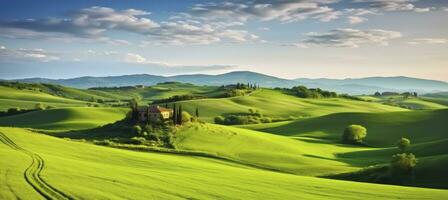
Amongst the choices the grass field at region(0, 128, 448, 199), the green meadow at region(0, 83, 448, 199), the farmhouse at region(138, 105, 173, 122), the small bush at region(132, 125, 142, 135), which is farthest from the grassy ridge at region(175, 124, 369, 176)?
the grass field at region(0, 128, 448, 199)

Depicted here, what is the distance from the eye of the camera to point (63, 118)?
484 feet

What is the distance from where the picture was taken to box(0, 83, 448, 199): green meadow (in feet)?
120

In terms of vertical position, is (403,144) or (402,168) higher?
(403,144)

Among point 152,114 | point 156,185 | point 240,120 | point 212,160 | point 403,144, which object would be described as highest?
point 152,114

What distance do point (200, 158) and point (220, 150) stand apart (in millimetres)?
8142

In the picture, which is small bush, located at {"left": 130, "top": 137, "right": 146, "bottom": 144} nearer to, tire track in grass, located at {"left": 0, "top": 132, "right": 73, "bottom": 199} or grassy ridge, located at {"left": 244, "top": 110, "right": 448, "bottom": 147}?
tire track in grass, located at {"left": 0, "top": 132, "right": 73, "bottom": 199}

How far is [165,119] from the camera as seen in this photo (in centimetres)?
10075

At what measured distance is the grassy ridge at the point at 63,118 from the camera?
13462 cm

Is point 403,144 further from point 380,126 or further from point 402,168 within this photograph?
point 380,126

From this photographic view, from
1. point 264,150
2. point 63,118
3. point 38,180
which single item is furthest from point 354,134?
point 38,180

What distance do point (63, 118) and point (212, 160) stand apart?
87.1 m

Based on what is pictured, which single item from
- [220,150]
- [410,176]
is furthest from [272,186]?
[220,150]

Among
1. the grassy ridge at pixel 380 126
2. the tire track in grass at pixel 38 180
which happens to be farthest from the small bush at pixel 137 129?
the grassy ridge at pixel 380 126

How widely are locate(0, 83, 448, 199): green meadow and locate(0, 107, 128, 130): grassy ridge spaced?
1.22 ft
